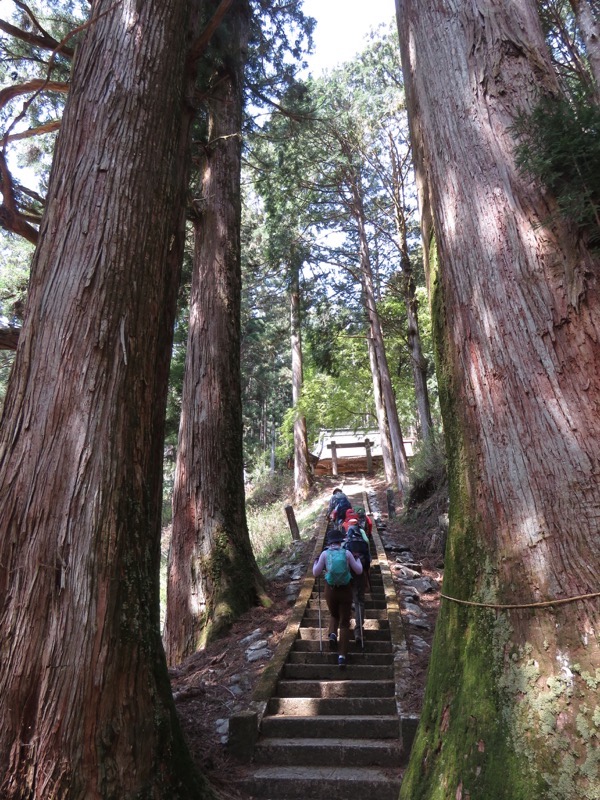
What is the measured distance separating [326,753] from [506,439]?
3.89 metres

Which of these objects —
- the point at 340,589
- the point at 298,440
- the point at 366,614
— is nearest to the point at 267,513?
the point at 298,440

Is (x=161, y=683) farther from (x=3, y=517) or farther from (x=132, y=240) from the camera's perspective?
(x=132, y=240)

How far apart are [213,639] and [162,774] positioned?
13.1 feet

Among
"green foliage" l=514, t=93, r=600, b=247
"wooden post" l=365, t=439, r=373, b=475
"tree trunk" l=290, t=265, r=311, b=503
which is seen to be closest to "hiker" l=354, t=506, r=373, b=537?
"green foliage" l=514, t=93, r=600, b=247

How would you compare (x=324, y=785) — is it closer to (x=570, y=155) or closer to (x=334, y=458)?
(x=570, y=155)

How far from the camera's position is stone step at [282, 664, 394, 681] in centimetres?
633

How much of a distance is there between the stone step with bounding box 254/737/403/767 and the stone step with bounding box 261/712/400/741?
0.62 feet

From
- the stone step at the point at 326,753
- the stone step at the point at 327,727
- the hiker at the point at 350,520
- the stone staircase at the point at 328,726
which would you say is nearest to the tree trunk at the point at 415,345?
the hiker at the point at 350,520

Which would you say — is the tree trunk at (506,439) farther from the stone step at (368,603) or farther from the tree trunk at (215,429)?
the stone step at (368,603)

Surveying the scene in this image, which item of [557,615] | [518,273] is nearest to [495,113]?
[518,273]

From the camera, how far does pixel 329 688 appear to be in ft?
19.5

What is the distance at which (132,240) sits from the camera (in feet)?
12.2

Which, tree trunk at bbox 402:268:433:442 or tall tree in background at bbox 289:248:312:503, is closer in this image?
tree trunk at bbox 402:268:433:442

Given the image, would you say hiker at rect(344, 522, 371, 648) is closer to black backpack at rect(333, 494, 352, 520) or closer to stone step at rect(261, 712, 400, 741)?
stone step at rect(261, 712, 400, 741)
